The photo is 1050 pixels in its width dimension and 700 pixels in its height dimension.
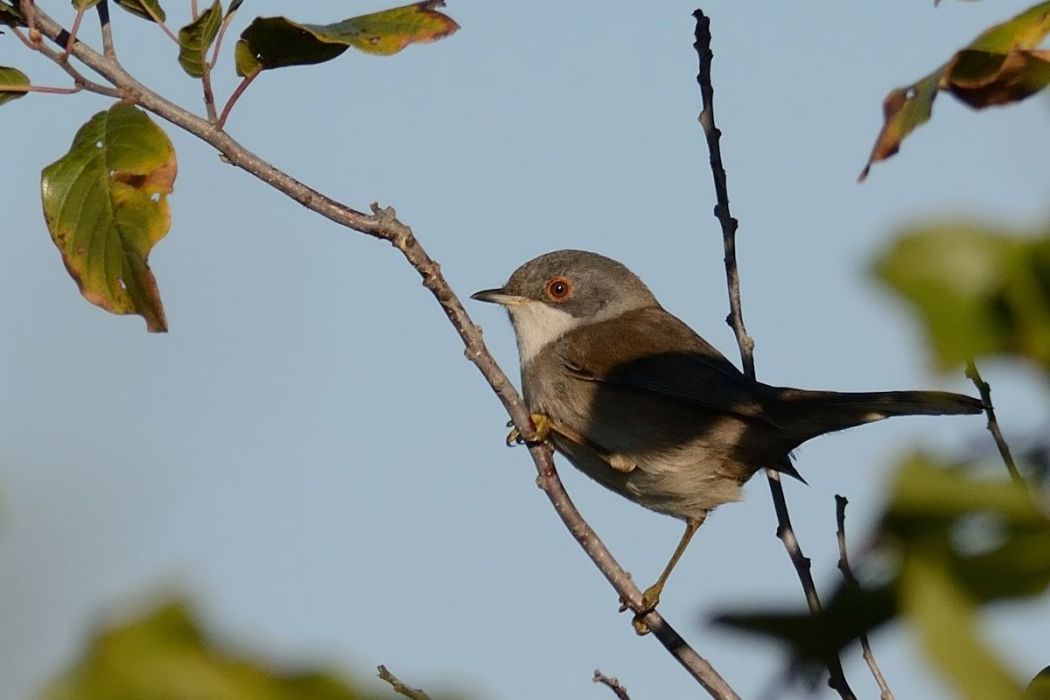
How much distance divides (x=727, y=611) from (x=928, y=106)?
1.02 m

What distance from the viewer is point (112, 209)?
364cm

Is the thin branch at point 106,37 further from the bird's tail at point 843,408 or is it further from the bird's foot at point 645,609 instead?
the bird's tail at point 843,408

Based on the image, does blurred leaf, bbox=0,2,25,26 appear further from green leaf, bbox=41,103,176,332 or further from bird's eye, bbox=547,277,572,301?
bird's eye, bbox=547,277,572,301

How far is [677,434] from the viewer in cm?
633

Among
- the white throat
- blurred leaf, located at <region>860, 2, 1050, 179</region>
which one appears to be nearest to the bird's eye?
the white throat

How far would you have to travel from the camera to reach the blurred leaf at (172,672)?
2.75 feet

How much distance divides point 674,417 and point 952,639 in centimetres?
570

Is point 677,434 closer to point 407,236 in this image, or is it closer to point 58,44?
point 407,236

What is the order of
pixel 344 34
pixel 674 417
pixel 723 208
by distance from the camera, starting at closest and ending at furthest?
pixel 344 34 → pixel 723 208 → pixel 674 417

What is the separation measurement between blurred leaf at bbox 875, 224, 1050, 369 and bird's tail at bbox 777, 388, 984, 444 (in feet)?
15.4

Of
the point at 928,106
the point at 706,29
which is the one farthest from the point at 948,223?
the point at 706,29

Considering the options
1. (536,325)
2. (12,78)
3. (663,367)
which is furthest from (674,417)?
(12,78)

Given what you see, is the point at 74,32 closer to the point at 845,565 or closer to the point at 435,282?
the point at 435,282

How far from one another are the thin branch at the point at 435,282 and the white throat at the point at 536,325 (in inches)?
92.9
